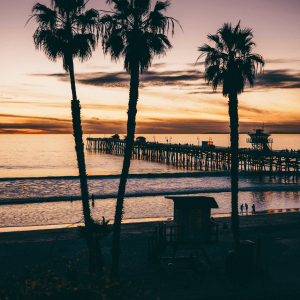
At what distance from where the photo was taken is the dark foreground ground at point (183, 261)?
404 inches

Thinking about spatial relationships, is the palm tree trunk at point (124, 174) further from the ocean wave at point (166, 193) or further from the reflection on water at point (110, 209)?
the ocean wave at point (166, 193)

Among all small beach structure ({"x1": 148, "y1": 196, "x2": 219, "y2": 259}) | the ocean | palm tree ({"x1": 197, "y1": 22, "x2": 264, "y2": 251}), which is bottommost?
the ocean

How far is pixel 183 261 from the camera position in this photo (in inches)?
528

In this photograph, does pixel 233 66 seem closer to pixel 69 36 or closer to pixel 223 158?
pixel 69 36

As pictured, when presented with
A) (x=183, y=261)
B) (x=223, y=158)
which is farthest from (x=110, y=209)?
(x=223, y=158)

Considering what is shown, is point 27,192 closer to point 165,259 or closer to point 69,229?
point 69,229

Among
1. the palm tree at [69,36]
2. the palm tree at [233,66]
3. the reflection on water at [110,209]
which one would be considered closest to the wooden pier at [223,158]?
the reflection on water at [110,209]

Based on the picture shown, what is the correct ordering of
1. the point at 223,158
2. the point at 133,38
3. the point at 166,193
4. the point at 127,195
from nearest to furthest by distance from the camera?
the point at 133,38 < the point at 127,195 < the point at 166,193 < the point at 223,158

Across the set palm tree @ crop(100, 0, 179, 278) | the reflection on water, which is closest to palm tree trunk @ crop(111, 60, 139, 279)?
palm tree @ crop(100, 0, 179, 278)

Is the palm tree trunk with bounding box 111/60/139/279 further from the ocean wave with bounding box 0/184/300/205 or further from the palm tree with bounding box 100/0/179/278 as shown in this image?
the ocean wave with bounding box 0/184/300/205

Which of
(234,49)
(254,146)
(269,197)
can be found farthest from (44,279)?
(254,146)

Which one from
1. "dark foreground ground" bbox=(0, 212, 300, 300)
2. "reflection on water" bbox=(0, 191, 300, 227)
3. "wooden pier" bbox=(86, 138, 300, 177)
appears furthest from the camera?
"wooden pier" bbox=(86, 138, 300, 177)

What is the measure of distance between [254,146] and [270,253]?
5957 cm

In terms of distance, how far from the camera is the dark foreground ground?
10.3 metres
